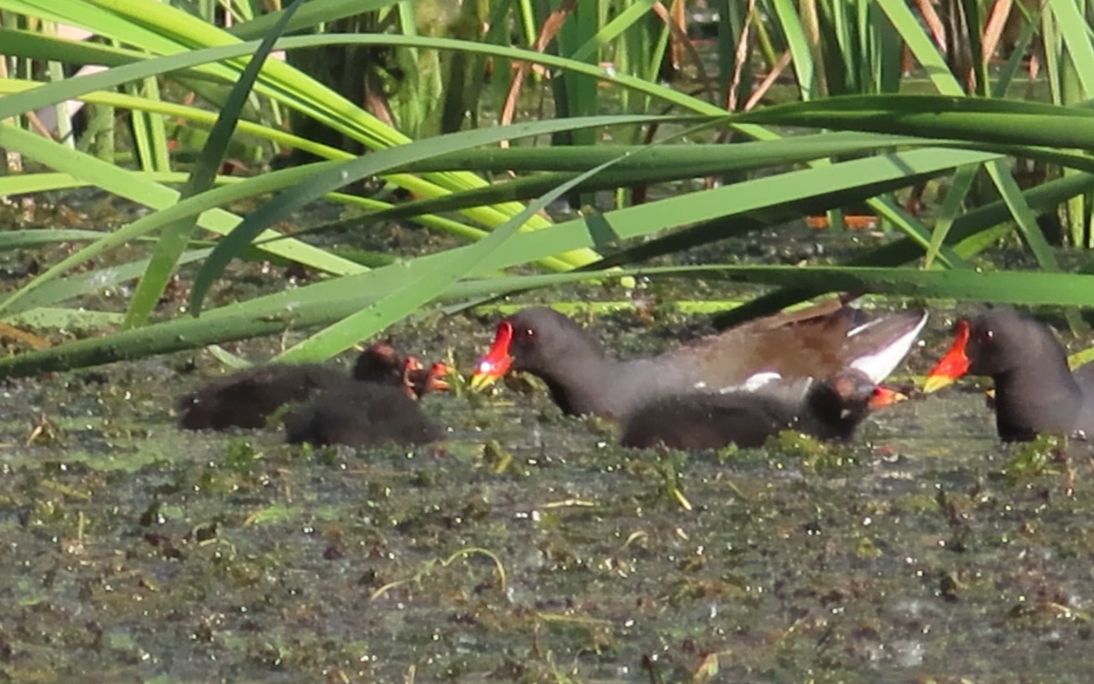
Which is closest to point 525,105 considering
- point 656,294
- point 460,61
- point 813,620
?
point 460,61

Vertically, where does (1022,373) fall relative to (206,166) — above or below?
below

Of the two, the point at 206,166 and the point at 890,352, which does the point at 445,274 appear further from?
the point at 890,352

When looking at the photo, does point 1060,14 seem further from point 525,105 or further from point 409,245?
point 525,105

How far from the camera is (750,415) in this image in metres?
4.75

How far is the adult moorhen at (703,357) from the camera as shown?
5.27 metres

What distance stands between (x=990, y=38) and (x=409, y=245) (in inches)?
60.3

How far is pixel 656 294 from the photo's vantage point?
20.2 feet

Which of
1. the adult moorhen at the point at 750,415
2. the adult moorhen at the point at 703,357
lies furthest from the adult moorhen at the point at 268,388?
the adult moorhen at the point at 750,415

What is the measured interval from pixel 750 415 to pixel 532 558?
1055 millimetres

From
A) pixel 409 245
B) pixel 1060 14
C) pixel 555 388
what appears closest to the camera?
pixel 1060 14

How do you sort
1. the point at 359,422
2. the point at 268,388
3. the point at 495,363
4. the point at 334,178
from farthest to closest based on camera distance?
the point at 495,363 < the point at 268,388 < the point at 359,422 < the point at 334,178

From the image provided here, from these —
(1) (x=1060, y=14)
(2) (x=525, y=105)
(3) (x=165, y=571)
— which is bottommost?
(2) (x=525, y=105)

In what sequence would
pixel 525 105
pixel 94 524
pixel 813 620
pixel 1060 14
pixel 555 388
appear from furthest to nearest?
pixel 525 105 → pixel 555 388 → pixel 1060 14 → pixel 94 524 → pixel 813 620

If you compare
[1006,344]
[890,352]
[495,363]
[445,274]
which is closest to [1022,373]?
[1006,344]
